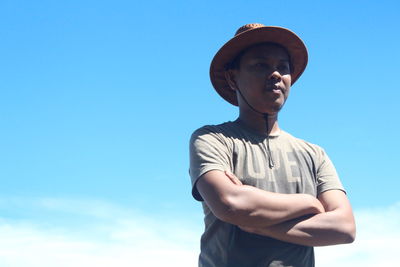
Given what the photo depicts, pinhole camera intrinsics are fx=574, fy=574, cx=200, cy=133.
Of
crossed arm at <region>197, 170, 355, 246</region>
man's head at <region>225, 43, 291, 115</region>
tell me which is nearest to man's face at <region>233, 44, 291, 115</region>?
man's head at <region>225, 43, 291, 115</region>

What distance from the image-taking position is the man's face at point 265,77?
490 centimetres

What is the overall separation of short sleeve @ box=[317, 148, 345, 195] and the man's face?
645 millimetres

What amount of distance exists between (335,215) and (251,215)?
789 millimetres

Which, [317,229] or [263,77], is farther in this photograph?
[263,77]

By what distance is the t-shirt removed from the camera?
443cm

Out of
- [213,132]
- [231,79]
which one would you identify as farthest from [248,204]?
[231,79]

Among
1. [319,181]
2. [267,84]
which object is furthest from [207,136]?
[319,181]

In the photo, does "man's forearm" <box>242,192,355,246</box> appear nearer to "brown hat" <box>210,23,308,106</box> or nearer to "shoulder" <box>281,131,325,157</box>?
"shoulder" <box>281,131,325,157</box>

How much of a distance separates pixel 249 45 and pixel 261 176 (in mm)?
1243

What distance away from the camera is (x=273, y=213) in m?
4.24

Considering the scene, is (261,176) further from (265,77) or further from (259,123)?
(265,77)

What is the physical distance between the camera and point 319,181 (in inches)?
196

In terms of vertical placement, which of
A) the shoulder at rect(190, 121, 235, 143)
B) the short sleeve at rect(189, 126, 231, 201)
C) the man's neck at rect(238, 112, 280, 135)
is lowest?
the short sleeve at rect(189, 126, 231, 201)

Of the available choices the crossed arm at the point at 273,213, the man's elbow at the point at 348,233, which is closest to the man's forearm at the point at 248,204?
the crossed arm at the point at 273,213
